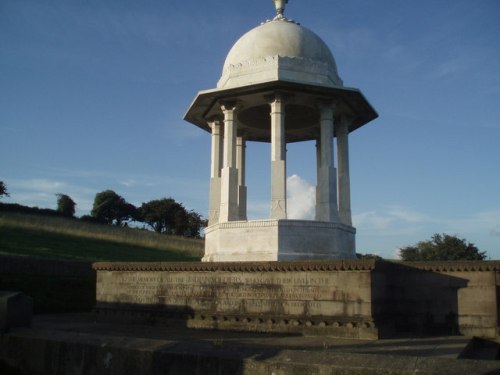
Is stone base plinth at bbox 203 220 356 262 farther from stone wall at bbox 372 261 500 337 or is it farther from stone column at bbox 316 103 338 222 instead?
stone wall at bbox 372 261 500 337

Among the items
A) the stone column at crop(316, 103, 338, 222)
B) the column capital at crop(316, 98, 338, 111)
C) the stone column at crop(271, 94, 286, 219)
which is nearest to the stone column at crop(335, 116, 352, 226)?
the stone column at crop(316, 103, 338, 222)

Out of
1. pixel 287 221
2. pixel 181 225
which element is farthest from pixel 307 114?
pixel 181 225

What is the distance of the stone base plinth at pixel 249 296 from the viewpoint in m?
12.4

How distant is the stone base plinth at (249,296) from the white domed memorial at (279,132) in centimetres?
285

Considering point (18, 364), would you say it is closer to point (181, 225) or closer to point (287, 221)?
point (287, 221)

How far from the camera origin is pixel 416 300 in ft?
44.1

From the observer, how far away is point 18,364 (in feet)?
33.9

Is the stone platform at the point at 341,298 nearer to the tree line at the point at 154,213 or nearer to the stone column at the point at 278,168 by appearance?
the stone column at the point at 278,168

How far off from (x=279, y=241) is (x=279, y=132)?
385 cm

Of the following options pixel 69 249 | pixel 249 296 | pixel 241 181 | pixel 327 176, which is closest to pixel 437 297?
pixel 249 296

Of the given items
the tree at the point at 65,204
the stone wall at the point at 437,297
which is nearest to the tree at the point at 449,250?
the stone wall at the point at 437,297

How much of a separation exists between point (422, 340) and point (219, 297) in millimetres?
5413

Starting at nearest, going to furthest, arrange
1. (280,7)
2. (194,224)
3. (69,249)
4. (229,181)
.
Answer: (229,181) < (280,7) < (69,249) < (194,224)

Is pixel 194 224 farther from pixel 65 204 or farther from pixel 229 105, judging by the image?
pixel 229 105
